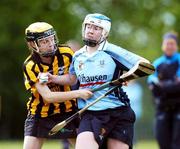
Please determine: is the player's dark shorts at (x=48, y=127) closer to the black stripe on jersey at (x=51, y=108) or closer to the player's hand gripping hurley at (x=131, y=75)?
the black stripe on jersey at (x=51, y=108)

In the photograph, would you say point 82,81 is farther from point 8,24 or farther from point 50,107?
point 8,24

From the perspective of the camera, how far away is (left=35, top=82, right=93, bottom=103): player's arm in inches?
342

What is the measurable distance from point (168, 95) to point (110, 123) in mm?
4710

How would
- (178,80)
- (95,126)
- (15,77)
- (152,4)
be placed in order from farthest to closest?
(152,4), (15,77), (178,80), (95,126)

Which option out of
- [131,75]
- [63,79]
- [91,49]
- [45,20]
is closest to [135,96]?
[45,20]

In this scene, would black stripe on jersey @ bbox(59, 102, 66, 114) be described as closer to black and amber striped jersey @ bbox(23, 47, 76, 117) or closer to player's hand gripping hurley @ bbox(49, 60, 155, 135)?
→ black and amber striped jersey @ bbox(23, 47, 76, 117)

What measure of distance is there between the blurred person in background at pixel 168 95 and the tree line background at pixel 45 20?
16.1m

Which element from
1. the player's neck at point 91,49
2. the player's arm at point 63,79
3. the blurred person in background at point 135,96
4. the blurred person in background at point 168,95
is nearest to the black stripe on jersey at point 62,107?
the player's arm at point 63,79

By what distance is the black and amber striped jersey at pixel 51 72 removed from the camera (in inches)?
364

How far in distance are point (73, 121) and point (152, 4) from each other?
2527 centimetres

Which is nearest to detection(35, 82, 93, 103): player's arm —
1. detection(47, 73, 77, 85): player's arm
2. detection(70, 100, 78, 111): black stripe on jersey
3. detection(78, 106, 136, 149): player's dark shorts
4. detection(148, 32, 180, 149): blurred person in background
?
detection(47, 73, 77, 85): player's arm

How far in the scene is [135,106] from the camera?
67.8 feet

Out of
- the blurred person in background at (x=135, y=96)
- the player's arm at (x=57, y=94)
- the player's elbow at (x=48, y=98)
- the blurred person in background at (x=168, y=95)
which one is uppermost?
the player's arm at (x=57, y=94)

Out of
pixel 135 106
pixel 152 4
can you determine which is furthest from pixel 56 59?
pixel 152 4
